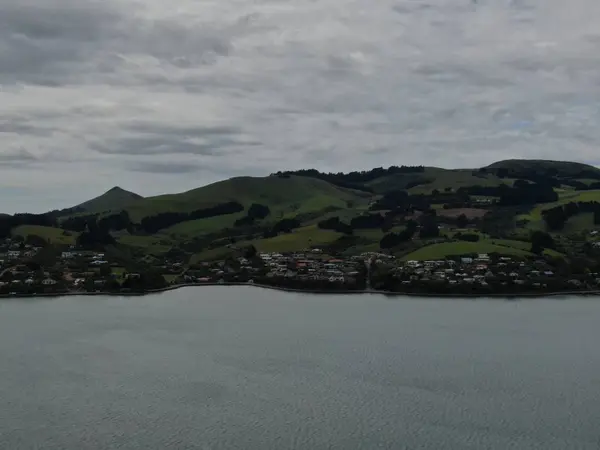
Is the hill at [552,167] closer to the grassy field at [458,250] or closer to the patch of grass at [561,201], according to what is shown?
the patch of grass at [561,201]

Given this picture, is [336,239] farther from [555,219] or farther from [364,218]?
[555,219]

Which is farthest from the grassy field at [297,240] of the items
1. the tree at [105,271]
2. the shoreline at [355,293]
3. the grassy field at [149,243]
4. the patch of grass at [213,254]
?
the tree at [105,271]

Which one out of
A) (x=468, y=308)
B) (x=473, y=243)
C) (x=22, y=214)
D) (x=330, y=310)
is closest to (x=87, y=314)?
(x=330, y=310)

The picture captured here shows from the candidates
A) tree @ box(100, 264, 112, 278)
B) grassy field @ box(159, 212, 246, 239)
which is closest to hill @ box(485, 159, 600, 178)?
grassy field @ box(159, 212, 246, 239)

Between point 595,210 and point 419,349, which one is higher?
point 595,210

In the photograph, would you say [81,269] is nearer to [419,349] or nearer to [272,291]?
[272,291]
